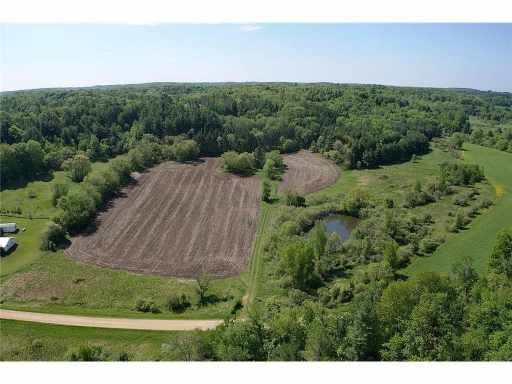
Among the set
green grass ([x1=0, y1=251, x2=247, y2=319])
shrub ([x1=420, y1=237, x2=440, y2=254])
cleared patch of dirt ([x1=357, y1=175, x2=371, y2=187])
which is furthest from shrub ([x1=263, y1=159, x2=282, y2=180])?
green grass ([x1=0, y1=251, x2=247, y2=319])

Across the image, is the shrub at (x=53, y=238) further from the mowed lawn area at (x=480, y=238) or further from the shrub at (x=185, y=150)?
the mowed lawn area at (x=480, y=238)

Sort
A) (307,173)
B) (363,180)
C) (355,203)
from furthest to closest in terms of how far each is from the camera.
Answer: (307,173), (363,180), (355,203)

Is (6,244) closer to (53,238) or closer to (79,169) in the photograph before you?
(53,238)

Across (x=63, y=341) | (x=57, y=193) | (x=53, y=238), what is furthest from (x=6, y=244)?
(x=63, y=341)

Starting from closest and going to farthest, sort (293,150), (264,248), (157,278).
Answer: (157,278) < (264,248) < (293,150)

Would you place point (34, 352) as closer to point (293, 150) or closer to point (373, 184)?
point (373, 184)

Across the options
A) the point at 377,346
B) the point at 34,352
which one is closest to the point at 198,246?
the point at 34,352
